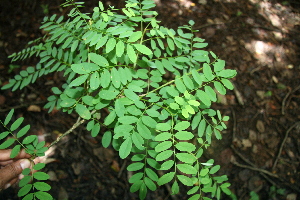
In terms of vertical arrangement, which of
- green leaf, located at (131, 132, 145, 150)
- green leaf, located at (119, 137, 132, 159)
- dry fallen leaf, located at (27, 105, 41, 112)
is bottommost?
dry fallen leaf, located at (27, 105, 41, 112)

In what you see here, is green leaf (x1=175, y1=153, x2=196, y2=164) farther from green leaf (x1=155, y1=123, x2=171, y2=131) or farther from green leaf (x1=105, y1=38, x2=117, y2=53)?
green leaf (x1=105, y1=38, x2=117, y2=53)

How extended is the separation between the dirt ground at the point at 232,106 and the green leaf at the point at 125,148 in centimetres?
169

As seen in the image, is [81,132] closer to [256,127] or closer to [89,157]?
[89,157]

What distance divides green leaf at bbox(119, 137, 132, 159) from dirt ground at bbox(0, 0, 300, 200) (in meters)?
1.69

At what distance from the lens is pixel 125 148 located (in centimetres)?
127

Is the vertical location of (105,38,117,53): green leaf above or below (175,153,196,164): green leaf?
above

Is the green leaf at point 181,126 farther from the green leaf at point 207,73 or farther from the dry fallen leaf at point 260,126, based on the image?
the dry fallen leaf at point 260,126

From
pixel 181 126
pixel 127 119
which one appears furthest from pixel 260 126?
pixel 127 119

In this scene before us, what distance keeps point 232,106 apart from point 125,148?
2.55 meters

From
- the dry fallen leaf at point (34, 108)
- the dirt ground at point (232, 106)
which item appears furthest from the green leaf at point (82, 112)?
the dry fallen leaf at point (34, 108)

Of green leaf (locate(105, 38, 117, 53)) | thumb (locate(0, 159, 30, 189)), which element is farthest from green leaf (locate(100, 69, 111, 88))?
thumb (locate(0, 159, 30, 189))

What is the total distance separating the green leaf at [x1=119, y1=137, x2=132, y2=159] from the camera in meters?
1.26

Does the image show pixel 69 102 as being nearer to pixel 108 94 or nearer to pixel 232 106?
pixel 108 94

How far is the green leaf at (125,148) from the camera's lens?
1.26m
